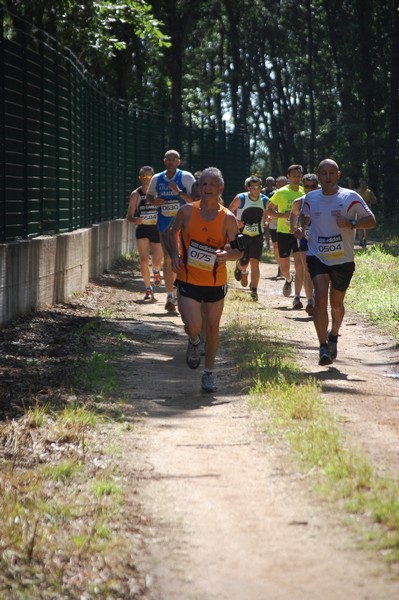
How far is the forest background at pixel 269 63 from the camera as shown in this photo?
22.0 metres

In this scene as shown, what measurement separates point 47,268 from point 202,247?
5.94 metres

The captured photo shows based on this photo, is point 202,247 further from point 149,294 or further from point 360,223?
point 149,294

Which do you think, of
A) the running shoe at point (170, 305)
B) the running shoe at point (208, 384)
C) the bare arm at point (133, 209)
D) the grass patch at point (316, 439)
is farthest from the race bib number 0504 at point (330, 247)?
the bare arm at point (133, 209)

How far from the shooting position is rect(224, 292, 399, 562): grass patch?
6023mm

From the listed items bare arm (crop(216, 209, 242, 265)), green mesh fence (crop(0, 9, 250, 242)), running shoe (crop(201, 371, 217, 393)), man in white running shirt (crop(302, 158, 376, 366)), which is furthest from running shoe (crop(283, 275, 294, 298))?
running shoe (crop(201, 371, 217, 393))

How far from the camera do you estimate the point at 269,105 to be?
2798 inches

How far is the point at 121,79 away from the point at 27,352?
22339mm

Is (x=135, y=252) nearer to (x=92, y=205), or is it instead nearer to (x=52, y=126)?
(x=92, y=205)

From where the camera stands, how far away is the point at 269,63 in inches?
2881

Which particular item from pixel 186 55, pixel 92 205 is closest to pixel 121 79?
pixel 92 205

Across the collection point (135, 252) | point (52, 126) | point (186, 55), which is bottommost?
point (135, 252)

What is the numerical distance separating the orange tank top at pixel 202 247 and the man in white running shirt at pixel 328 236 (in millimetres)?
1534

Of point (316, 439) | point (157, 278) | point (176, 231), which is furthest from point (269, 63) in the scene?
point (316, 439)

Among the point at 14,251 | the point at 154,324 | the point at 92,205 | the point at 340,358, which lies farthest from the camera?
the point at 92,205
